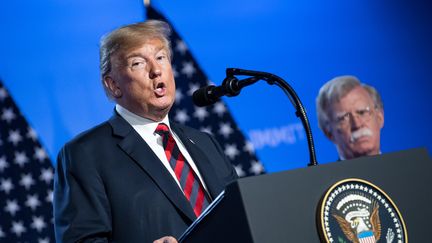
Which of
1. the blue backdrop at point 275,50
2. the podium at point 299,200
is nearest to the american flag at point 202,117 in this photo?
the blue backdrop at point 275,50

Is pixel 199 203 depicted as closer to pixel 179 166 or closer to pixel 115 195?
pixel 179 166

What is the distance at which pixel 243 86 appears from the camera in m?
1.84

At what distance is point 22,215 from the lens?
3.17 meters

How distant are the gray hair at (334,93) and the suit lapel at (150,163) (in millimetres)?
1887

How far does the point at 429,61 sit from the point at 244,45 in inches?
54.6

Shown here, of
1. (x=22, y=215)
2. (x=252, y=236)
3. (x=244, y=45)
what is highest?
(x=244, y=45)

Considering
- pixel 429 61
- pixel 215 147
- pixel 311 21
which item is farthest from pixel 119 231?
pixel 429 61

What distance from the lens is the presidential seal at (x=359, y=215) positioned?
1.30 meters

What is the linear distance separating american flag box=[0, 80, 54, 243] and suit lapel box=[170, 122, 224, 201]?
1.10 m

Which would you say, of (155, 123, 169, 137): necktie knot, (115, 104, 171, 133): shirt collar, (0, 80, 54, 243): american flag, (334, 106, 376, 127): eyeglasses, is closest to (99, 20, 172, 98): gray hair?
(115, 104, 171, 133): shirt collar

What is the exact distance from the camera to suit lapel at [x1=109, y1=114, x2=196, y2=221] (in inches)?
81.1

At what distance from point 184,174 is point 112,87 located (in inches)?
19.6

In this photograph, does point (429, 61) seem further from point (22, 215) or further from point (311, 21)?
point (22, 215)

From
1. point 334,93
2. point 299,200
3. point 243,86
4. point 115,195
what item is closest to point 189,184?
point 115,195
